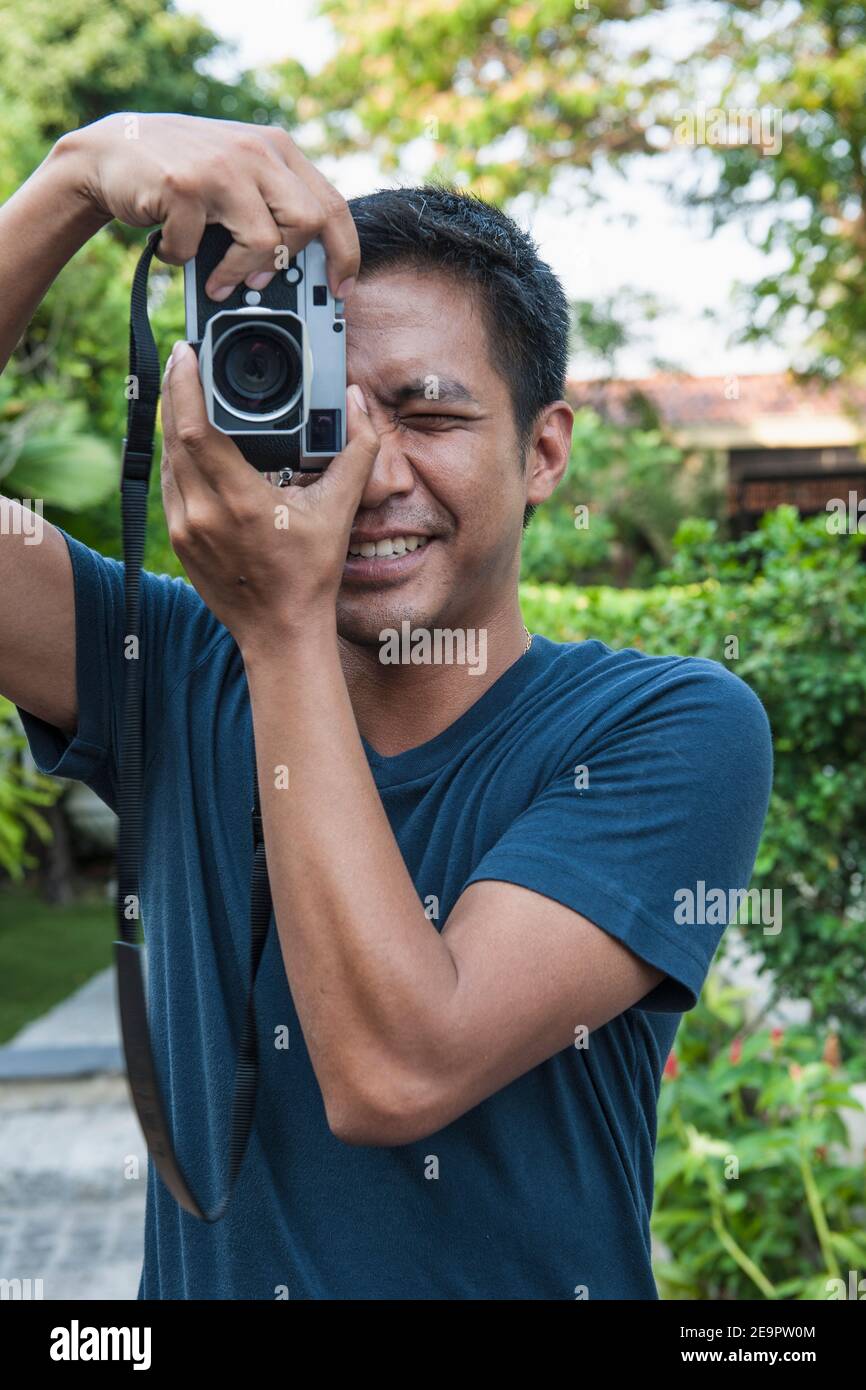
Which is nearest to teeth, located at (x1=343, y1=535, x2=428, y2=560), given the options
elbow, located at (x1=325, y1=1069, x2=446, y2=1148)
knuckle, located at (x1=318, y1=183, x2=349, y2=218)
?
knuckle, located at (x1=318, y1=183, x2=349, y2=218)

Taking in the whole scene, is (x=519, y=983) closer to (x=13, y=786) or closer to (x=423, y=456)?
(x=423, y=456)

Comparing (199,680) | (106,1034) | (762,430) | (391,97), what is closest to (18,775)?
(106,1034)

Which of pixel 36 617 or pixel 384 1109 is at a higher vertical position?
pixel 36 617

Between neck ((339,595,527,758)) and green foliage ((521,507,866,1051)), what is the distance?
6.78ft

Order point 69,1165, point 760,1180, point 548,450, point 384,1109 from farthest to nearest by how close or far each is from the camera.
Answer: point 69,1165, point 760,1180, point 548,450, point 384,1109

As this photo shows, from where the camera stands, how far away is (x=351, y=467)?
1.28 m

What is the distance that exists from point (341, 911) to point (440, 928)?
240 millimetres

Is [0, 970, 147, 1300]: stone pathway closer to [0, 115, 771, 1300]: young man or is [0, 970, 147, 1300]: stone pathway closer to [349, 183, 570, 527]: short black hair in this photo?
[0, 115, 771, 1300]: young man

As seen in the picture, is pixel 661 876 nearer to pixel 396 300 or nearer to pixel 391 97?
pixel 396 300

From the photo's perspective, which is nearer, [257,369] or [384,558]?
[257,369]

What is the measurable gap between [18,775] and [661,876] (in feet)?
21.8

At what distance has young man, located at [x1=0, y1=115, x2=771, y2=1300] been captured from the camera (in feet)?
4.00

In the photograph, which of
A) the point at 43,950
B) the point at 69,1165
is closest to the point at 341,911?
the point at 69,1165

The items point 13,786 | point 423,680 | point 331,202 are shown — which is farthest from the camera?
point 13,786
